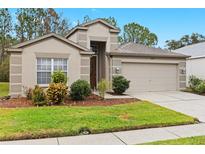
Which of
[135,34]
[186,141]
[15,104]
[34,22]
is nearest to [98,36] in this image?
[15,104]

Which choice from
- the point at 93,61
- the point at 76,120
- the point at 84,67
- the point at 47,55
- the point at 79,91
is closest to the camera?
the point at 76,120

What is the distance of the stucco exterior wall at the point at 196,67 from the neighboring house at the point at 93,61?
13.2 ft

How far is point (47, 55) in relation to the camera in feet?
48.1

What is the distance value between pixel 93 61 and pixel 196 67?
9801 mm

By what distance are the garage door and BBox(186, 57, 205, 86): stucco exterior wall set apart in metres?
4.37

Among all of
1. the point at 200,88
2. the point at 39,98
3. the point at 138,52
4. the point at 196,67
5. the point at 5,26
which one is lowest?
the point at 39,98

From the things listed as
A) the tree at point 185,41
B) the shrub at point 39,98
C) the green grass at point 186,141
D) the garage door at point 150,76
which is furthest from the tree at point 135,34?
the green grass at point 186,141

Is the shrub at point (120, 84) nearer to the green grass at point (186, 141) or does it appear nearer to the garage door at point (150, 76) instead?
the garage door at point (150, 76)

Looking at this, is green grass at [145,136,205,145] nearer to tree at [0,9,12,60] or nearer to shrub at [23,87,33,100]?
shrub at [23,87,33,100]

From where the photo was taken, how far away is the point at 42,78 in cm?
1465

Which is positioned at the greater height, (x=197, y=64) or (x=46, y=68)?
(x=197, y=64)

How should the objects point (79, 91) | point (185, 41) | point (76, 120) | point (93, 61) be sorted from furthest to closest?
point (185, 41), point (93, 61), point (79, 91), point (76, 120)

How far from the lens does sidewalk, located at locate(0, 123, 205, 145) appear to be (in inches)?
254

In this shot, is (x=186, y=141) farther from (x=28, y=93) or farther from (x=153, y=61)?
(x=153, y=61)
